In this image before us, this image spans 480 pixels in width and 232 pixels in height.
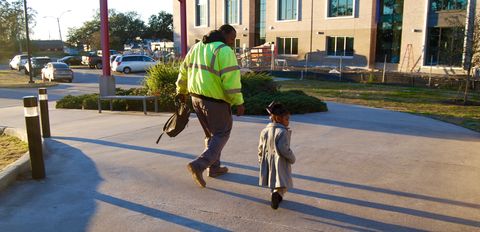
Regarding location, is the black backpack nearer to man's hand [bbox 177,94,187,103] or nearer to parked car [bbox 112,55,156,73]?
man's hand [bbox 177,94,187,103]

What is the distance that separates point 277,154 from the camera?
4.35 meters

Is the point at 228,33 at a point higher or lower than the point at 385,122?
higher

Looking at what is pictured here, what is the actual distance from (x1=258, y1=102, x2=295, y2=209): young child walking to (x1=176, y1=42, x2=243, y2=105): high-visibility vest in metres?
0.62

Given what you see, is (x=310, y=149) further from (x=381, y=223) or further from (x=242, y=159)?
(x=381, y=223)

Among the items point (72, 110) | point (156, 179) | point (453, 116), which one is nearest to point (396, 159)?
point (156, 179)

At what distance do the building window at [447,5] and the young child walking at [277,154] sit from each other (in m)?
29.3

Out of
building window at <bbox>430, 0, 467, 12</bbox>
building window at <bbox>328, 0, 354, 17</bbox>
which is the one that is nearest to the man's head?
building window at <bbox>430, 0, 467, 12</bbox>

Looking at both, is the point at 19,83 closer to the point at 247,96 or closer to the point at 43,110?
the point at 247,96

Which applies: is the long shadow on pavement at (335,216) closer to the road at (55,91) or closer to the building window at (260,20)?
the road at (55,91)

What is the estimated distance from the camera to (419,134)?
8.35 m

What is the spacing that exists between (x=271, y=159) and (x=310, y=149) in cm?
265

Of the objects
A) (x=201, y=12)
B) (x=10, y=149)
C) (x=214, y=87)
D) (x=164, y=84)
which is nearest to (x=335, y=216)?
(x=214, y=87)

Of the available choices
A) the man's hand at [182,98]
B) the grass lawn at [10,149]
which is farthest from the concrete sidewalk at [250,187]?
the man's hand at [182,98]

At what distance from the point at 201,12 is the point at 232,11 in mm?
4896
